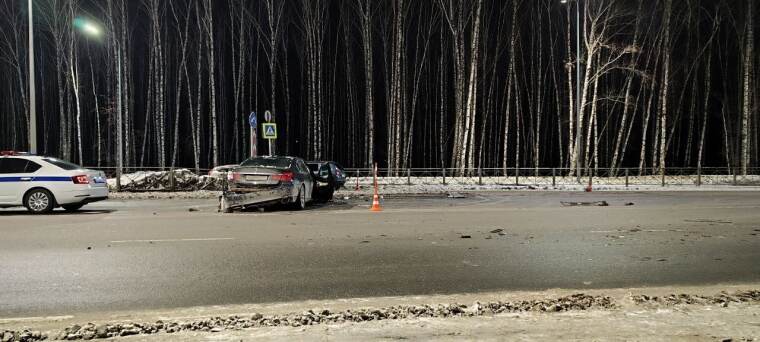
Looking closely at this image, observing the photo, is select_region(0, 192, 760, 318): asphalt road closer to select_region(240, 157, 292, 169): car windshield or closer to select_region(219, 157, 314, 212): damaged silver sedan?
select_region(219, 157, 314, 212): damaged silver sedan

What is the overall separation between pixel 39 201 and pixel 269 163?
614 centimetres

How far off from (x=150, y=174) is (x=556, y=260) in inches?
797

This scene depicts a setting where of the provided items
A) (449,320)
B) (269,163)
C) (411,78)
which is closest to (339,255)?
(449,320)

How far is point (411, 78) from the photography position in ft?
A: 164

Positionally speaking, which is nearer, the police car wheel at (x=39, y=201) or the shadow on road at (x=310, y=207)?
the police car wheel at (x=39, y=201)

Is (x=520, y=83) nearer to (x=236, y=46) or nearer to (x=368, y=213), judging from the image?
(x=236, y=46)

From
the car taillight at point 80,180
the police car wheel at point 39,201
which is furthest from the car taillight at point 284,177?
the police car wheel at point 39,201

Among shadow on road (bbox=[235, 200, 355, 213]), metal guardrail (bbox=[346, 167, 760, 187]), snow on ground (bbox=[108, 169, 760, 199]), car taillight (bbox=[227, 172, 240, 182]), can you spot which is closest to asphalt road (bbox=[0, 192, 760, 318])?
shadow on road (bbox=[235, 200, 355, 213])

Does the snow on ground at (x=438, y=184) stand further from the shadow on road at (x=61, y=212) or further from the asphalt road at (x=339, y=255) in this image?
the asphalt road at (x=339, y=255)

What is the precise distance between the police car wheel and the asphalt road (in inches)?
20.3

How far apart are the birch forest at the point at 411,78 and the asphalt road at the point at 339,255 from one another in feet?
51.1

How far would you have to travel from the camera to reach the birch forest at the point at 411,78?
32562 mm

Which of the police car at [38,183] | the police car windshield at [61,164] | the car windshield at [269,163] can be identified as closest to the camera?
the police car at [38,183]

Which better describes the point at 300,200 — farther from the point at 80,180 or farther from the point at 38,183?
the point at 38,183
